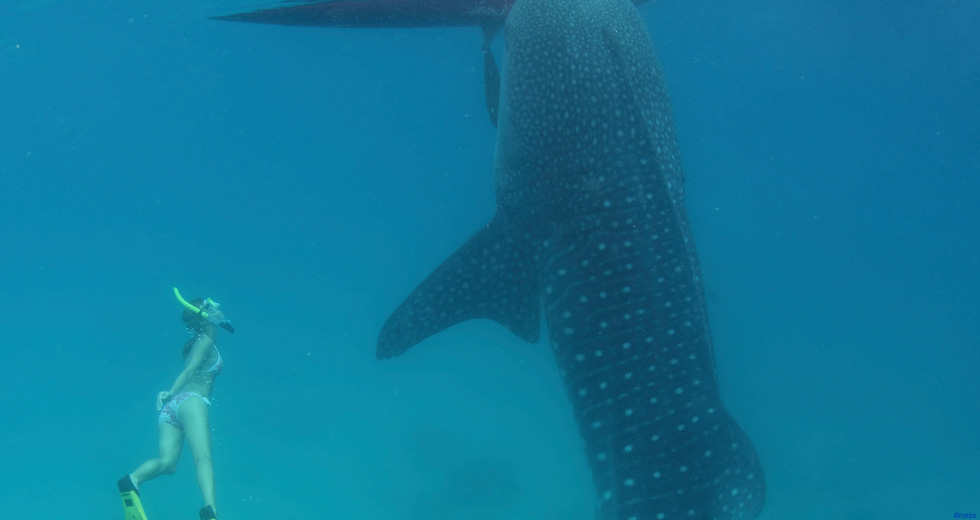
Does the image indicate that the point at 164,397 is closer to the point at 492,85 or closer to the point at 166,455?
the point at 166,455

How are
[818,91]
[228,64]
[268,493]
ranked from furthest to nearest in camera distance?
[228,64] < [818,91] < [268,493]

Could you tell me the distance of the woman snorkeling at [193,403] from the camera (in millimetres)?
7078

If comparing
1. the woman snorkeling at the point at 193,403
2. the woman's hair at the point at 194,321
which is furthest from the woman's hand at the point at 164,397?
the woman's hair at the point at 194,321

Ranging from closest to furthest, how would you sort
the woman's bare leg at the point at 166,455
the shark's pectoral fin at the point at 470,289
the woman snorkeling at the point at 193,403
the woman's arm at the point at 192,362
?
the shark's pectoral fin at the point at 470,289 < the woman's bare leg at the point at 166,455 < the woman snorkeling at the point at 193,403 < the woman's arm at the point at 192,362

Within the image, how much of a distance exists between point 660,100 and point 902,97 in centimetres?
4729

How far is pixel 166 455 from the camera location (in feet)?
23.6

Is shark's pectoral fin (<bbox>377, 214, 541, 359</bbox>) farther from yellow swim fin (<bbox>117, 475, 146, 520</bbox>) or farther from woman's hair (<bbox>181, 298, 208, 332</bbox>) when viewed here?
woman's hair (<bbox>181, 298, 208, 332</bbox>)

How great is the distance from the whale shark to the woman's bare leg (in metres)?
5.32

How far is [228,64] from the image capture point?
43.7 m

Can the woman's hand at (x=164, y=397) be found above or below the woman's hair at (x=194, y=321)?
below

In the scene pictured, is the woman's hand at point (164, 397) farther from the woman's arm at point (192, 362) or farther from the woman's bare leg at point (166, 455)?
the woman's bare leg at point (166, 455)

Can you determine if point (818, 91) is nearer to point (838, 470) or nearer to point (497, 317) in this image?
point (838, 470)

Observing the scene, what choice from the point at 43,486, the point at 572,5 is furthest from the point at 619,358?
the point at 43,486

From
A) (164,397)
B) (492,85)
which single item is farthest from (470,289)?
(164,397)
